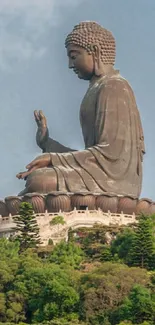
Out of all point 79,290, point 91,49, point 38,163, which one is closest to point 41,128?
point 38,163

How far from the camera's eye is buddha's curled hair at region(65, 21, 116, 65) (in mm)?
42719

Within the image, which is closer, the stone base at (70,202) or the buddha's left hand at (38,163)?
the stone base at (70,202)

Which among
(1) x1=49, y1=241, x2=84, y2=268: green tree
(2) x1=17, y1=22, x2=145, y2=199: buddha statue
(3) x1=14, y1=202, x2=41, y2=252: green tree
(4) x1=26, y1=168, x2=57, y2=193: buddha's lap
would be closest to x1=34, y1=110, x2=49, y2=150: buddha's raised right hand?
(2) x1=17, y1=22, x2=145, y2=199: buddha statue

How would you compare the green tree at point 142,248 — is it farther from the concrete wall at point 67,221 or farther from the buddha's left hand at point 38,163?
the buddha's left hand at point 38,163

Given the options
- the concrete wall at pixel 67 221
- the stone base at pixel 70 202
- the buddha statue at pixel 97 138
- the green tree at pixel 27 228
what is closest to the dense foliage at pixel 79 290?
the green tree at pixel 27 228

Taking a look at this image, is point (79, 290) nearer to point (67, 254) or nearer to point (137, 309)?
point (137, 309)

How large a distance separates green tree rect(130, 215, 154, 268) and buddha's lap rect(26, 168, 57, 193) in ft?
29.2

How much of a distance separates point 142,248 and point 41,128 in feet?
42.9

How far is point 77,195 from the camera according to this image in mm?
39625

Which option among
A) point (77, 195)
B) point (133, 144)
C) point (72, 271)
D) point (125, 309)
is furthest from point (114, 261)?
point (133, 144)

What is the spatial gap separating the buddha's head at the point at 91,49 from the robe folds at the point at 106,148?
47 centimetres

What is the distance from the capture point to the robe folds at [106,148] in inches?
1609

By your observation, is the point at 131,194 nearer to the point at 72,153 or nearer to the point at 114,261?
the point at 72,153

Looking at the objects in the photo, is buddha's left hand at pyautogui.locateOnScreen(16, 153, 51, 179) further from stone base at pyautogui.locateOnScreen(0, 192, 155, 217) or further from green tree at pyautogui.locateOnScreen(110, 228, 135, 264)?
green tree at pyautogui.locateOnScreen(110, 228, 135, 264)
